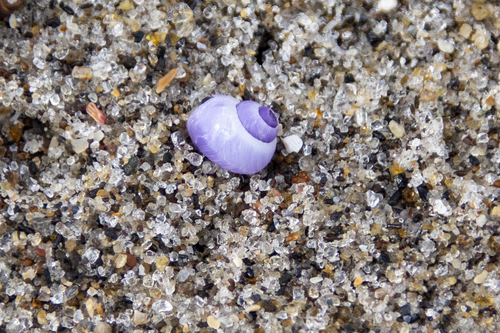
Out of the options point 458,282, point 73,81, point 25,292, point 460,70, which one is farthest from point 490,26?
point 25,292

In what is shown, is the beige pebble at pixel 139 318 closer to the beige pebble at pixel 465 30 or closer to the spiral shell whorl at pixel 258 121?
the spiral shell whorl at pixel 258 121

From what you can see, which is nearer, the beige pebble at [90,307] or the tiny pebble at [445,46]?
the beige pebble at [90,307]

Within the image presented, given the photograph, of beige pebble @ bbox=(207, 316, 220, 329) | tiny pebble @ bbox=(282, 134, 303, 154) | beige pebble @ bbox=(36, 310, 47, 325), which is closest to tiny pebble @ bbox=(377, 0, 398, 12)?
tiny pebble @ bbox=(282, 134, 303, 154)

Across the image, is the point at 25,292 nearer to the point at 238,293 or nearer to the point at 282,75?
the point at 238,293

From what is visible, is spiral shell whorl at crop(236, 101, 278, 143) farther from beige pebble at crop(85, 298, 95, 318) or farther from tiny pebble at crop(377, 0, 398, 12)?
beige pebble at crop(85, 298, 95, 318)

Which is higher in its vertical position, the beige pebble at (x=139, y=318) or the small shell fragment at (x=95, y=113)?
the small shell fragment at (x=95, y=113)

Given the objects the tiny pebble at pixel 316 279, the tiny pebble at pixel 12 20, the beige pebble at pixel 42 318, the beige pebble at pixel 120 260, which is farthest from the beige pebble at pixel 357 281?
the tiny pebble at pixel 12 20

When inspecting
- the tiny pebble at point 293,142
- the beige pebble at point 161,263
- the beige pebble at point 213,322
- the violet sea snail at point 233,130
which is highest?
the violet sea snail at point 233,130
